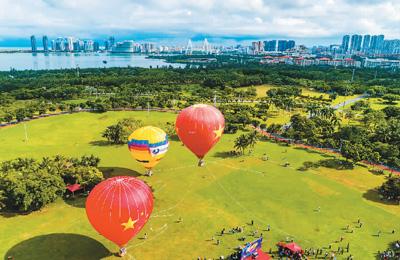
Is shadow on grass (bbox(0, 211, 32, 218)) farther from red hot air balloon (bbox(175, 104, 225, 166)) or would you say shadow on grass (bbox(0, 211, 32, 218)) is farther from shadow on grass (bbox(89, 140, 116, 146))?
shadow on grass (bbox(89, 140, 116, 146))

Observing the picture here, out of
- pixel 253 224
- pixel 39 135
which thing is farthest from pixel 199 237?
pixel 39 135

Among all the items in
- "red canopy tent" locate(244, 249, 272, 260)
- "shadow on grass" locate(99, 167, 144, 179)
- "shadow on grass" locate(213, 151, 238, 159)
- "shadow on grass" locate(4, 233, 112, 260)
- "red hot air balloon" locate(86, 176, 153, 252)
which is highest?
"red hot air balloon" locate(86, 176, 153, 252)

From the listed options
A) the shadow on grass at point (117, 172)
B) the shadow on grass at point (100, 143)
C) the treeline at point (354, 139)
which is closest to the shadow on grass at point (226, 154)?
the treeline at point (354, 139)

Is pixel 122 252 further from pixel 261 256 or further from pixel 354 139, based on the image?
pixel 354 139

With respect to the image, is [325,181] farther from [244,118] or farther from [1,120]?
[1,120]

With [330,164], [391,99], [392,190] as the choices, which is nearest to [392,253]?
[392,190]

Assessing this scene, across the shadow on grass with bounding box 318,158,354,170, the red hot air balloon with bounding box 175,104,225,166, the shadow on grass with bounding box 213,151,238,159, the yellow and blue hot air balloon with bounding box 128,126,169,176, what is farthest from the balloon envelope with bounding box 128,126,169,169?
the shadow on grass with bounding box 318,158,354,170
